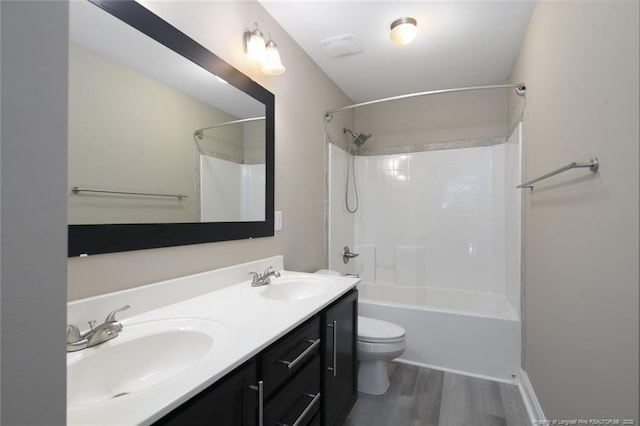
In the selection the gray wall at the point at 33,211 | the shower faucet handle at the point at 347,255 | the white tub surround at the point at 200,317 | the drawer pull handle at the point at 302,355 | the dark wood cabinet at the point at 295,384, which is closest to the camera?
the gray wall at the point at 33,211

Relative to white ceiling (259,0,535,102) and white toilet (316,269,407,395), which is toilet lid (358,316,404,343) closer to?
white toilet (316,269,407,395)

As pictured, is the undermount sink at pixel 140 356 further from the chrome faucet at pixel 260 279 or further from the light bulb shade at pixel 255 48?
the light bulb shade at pixel 255 48

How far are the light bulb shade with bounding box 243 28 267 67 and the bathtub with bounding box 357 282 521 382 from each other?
1.92 meters

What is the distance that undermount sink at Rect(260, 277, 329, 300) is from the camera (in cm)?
153

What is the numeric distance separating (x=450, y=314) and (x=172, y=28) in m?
2.38

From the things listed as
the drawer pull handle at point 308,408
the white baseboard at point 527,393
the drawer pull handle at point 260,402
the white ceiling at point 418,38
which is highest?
the white ceiling at point 418,38

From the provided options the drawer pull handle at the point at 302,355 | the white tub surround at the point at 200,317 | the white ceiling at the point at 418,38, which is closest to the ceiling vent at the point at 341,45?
the white ceiling at the point at 418,38

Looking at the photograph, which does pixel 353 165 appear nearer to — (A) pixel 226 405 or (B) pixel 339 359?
(B) pixel 339 359

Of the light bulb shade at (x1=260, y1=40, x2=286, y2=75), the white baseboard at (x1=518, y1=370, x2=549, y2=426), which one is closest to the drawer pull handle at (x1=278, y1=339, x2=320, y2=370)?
the white baseboard at (x1=518, y1=370, x2=549, y2=426)

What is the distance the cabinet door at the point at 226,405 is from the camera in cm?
61

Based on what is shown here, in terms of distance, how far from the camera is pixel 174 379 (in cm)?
63

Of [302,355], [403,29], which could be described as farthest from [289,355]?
[403,29]

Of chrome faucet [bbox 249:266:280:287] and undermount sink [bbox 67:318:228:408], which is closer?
undermount sink [bbox 67:318:228:408]

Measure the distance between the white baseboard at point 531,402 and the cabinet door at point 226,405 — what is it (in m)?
1.53
